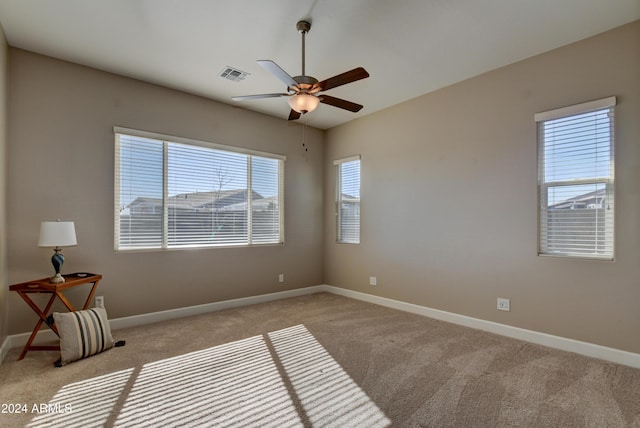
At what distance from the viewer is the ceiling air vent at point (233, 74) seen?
11.6ft

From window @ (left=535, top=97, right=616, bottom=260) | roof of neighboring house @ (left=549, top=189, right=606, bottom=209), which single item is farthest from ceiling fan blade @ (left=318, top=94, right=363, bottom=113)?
roof of neighboring house @ (left=549, top=189, right=606, bottom=209)

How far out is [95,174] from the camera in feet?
11.5

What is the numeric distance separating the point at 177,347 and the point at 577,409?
324cm

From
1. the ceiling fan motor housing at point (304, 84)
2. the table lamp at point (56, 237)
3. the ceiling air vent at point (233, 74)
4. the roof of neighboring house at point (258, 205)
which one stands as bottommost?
the table lamp at point (56, 237)

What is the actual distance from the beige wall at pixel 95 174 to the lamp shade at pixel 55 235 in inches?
19.4

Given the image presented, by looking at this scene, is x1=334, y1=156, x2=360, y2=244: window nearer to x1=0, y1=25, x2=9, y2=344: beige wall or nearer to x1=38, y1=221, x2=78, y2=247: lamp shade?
x1=38, y1=221, x2=78, y2=247: lamp shade

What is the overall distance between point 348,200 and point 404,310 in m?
1.96

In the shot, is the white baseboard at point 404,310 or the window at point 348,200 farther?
the window at point 348,200

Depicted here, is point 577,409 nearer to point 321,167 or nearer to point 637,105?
point 637,105

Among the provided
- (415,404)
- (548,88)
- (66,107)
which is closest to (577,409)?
(415,404)

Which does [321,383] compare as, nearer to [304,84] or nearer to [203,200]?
[304,84]

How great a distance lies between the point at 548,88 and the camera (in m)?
3.15

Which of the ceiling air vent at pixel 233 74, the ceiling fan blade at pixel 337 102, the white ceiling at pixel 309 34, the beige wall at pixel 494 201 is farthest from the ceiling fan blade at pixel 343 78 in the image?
the beige wall at pixel 494 201

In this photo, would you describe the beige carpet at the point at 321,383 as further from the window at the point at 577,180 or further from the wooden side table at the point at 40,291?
the window at the point at 577,180
